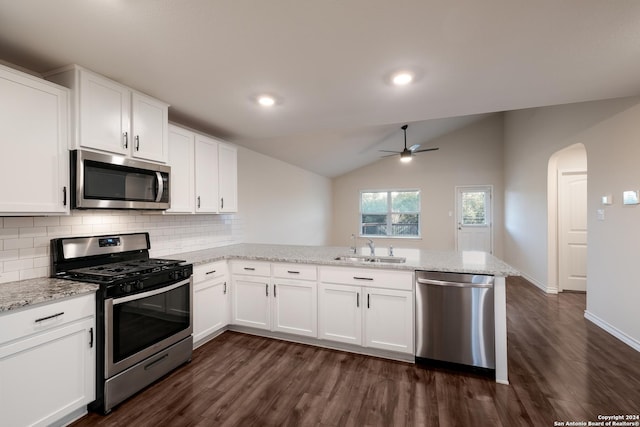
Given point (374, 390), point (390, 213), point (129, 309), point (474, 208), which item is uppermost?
point (474, 208)

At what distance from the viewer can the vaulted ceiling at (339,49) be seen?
1.48m

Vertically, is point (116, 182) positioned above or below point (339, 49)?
below

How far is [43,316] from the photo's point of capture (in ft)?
5.21

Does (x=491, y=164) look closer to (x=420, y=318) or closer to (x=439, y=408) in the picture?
(x=420, y=318)

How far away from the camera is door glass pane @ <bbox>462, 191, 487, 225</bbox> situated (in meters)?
7.10

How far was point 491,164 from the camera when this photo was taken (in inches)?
274

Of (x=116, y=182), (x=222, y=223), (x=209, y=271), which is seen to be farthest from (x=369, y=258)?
(x=116, y=182)

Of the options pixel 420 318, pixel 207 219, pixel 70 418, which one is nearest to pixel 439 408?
pixel 420 318

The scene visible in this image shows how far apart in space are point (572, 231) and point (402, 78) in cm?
432

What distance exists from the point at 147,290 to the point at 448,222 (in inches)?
272

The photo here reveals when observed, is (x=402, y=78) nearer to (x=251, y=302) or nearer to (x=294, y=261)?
(x=294, y=261)

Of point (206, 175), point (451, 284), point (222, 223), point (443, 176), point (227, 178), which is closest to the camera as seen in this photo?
point (451, 284)

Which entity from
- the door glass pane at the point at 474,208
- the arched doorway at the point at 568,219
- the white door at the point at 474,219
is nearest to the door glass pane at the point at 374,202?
the white door at the point at 474,219

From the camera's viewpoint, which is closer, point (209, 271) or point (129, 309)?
point (129, 309)
